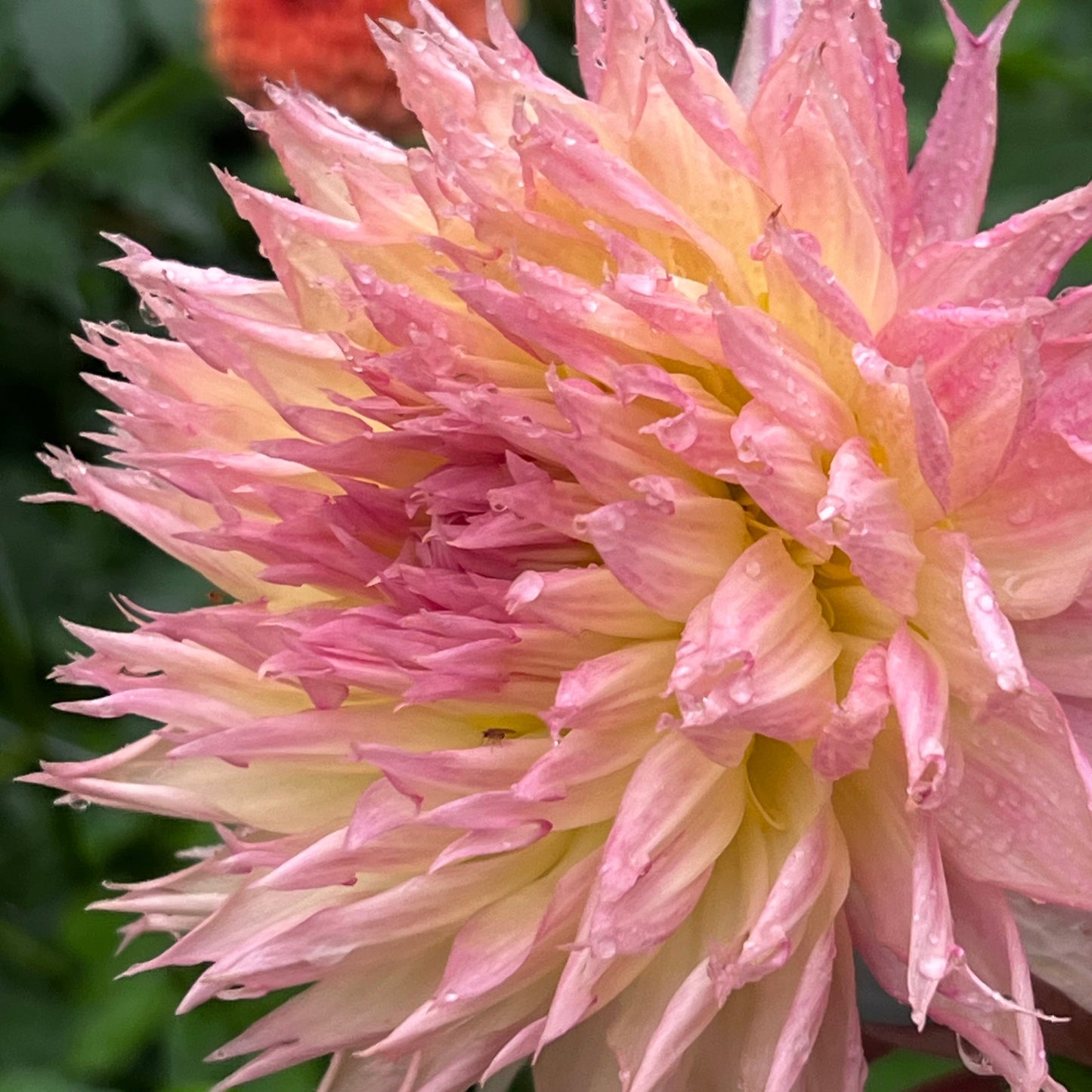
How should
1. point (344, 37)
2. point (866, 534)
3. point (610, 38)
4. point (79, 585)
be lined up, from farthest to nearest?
point (79, 585) < point (344, 37) < point (610, 38) < point (866, 534)

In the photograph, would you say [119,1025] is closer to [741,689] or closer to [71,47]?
[741,689]

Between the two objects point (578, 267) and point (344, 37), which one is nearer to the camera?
point (578, 267)

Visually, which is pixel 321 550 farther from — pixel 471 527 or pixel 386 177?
pixel 386 177

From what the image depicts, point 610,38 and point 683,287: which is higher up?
point 610,38

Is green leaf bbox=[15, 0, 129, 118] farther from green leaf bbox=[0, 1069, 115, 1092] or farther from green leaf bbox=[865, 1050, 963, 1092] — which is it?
green leaf bbox=[865, 1050, 963, 1092]

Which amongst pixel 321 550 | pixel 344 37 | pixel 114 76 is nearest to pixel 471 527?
pixel 321 550

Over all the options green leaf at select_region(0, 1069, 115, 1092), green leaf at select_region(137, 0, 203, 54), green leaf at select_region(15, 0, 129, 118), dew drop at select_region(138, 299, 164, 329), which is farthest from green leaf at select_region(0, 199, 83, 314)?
green leaf at select_region(0, 1069, 115, 1092)

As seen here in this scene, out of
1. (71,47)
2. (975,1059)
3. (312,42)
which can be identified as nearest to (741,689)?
(975,1059)
